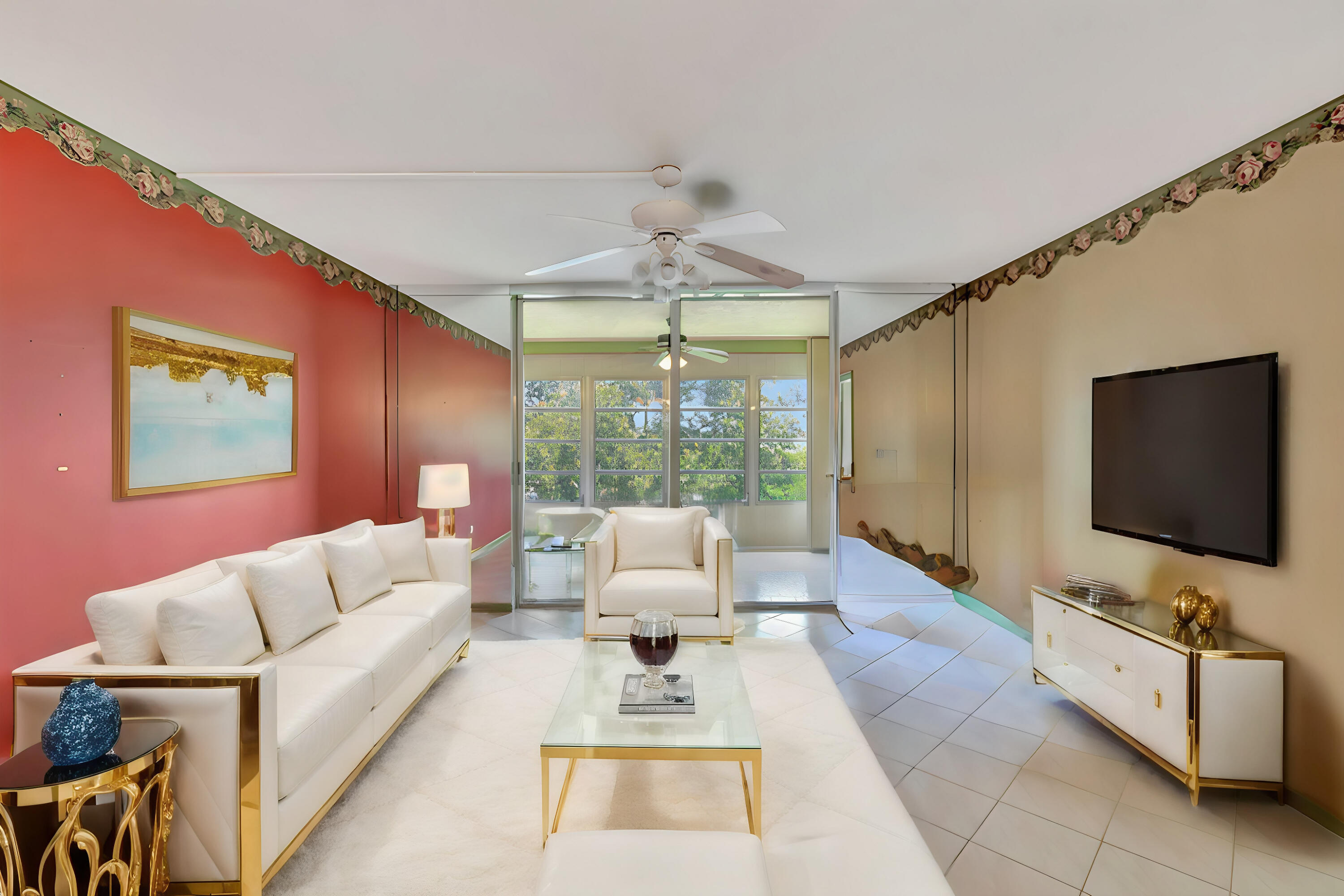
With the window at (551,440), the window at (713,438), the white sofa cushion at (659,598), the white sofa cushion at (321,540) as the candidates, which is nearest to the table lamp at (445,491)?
the window at (551,440)

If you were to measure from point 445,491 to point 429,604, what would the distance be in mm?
1263

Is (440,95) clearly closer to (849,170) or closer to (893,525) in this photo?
(849,170)

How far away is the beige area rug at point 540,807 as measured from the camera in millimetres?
1665

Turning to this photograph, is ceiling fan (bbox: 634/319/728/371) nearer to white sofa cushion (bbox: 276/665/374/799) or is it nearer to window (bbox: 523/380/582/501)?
window (bbox: 523/380/582/501)

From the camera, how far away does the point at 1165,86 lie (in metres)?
1.89

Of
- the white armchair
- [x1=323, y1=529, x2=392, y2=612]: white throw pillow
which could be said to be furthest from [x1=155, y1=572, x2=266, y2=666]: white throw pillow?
the white armchair

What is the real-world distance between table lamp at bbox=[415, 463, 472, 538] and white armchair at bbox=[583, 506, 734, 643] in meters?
1.12

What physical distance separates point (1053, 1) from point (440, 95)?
6.05ft

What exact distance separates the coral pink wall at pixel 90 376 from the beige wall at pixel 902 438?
3872 millimetres

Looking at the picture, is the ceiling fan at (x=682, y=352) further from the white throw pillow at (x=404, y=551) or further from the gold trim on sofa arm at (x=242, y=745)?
the gold trim on sofa arm at (x=242, y=745)

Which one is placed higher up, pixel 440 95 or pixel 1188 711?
pixel 440 95

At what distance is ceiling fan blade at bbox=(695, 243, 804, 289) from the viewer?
2.62 m

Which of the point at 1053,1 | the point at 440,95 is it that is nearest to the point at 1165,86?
the point at 1053,1

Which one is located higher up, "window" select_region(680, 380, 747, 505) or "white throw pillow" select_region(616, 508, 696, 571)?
"window" select_region(680, 380, 747, 505)
